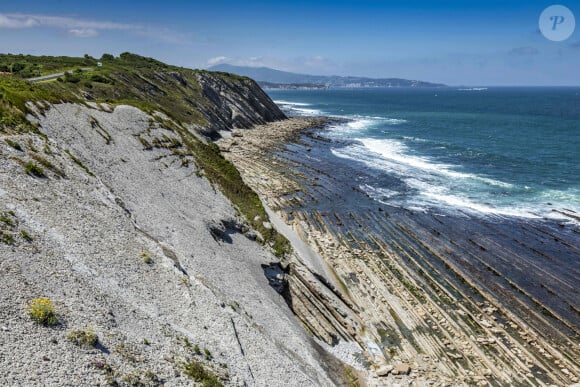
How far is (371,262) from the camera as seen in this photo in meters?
38.4

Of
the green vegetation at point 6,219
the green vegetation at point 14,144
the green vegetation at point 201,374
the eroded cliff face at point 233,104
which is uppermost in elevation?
the eroded cliff face at point 233,104

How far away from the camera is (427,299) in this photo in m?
32.8

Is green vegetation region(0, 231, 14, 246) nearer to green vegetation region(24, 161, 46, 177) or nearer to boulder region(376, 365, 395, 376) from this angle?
green vegetation region(24, 161, 46, 177)

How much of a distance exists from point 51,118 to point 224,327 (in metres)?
23.5

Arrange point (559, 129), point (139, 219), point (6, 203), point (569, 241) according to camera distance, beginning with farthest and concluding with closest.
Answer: point (559, 129) → point (569, 241) → point (139, 219) → point (6, 203)

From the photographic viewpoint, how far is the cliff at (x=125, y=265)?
14.2m

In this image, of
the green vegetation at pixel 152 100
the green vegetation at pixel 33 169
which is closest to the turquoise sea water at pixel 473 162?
the green vegetation at pixel 152 100

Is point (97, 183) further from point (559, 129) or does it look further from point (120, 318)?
point (559, 129)

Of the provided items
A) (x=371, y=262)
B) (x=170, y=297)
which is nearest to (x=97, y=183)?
(x=170, y=297)

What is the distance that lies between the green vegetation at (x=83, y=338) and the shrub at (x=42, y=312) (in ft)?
2.88

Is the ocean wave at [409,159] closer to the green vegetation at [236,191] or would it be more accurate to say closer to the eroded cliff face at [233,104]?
the eroded cliff face at [233,104]

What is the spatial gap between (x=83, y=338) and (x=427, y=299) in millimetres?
27289

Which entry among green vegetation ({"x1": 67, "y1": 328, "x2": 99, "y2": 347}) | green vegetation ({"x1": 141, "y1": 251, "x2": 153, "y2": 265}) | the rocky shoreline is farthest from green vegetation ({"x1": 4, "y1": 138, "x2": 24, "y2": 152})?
the rocky shoreline

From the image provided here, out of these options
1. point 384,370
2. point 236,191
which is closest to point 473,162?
point 236,191
